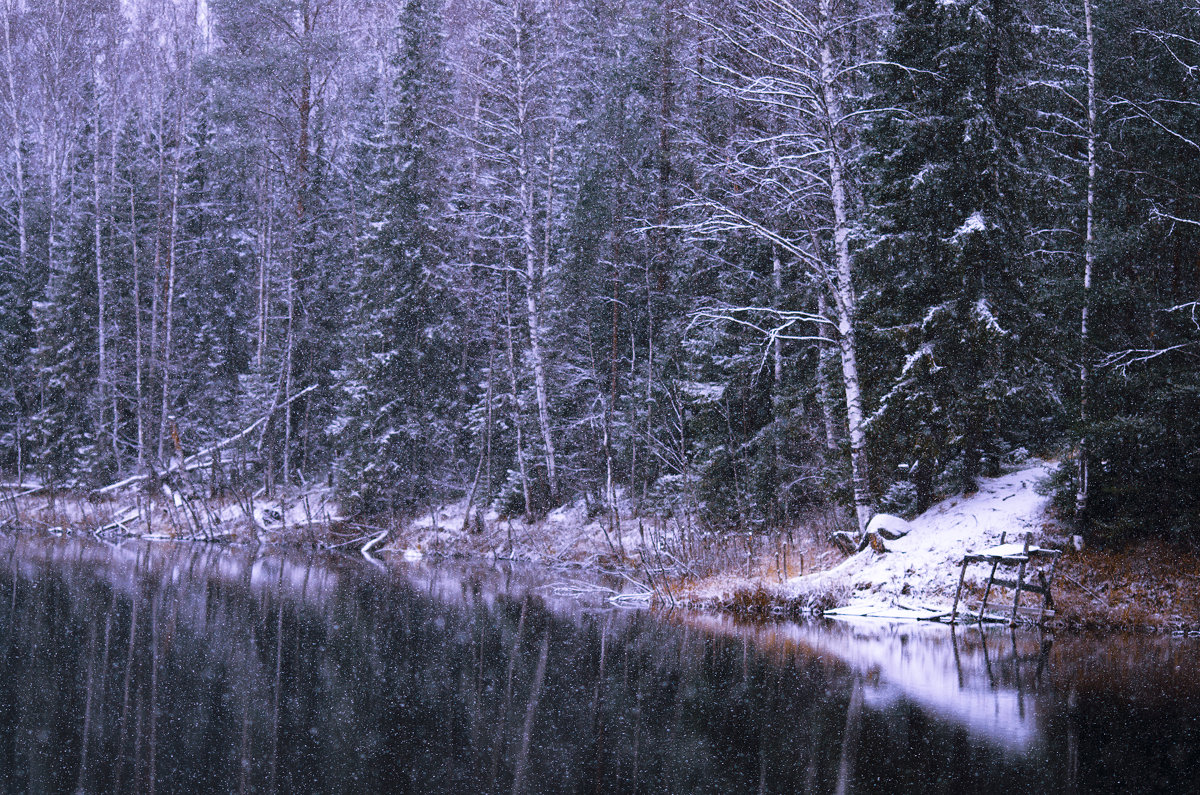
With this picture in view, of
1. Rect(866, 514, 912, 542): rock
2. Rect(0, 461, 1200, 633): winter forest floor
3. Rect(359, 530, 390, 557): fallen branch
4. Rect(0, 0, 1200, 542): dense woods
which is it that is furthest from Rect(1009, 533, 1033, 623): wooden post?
Rect(359, 530, 390, 557): fallen branch

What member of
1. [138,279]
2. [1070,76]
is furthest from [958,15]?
[138,279]

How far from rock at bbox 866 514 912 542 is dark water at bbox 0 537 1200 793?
3148 mm

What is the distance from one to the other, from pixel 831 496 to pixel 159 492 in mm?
23749

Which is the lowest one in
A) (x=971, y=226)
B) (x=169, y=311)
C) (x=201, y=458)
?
(x=201, y=458)

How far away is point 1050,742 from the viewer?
→ 9.11 metres

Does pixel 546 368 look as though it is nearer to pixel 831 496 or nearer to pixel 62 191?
pixel 831 496

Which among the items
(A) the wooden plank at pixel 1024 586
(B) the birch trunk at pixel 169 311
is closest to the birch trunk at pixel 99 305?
(B) the birch trunk at pixel 169 311

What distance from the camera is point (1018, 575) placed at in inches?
658

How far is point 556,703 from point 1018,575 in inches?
362

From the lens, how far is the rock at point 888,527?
1945 centimetres

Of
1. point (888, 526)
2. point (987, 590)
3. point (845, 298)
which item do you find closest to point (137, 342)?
point (845, 298)

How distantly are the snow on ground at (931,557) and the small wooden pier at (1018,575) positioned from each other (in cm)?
58

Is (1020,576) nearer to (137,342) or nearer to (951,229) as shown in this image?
(951,229)

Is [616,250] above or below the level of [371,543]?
above
